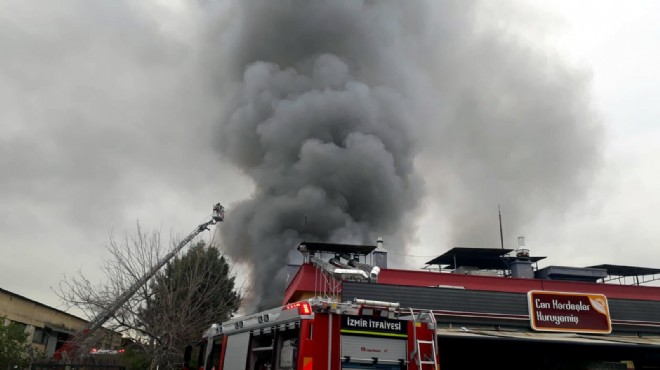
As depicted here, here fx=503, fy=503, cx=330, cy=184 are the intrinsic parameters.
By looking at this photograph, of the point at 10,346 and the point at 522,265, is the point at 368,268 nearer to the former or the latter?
the point at 522,265

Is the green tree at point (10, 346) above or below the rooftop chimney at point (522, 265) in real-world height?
below

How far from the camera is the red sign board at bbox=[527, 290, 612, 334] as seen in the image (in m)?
13.5

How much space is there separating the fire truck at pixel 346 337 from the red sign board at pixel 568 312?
8.09m

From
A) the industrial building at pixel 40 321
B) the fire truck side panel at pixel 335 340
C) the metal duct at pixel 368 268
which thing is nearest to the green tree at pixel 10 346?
Result: the industrial building at pixel 40 321

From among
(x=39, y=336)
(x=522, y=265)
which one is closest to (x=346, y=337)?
(x=522, y=265)

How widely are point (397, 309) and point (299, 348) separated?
141 cm

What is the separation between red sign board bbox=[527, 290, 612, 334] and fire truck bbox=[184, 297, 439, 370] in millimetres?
8094

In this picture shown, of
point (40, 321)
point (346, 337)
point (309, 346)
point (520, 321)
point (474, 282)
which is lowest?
point (309, 346)

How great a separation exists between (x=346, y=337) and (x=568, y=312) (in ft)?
31.8

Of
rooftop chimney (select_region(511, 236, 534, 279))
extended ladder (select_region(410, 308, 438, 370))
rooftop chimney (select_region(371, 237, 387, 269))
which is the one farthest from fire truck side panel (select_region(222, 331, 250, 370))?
rooftop chimney (select_region(511, 236, 534, 279))

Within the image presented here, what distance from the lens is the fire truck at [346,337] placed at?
6109 mm

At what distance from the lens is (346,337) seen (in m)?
6.29

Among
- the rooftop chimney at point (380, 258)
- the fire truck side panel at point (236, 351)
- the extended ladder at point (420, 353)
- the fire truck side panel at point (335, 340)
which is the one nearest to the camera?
the fire truck side panel at point (335, 340)

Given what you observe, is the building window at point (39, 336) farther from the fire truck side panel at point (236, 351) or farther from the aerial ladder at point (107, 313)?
the fire truck side panel at point (236, 351)
